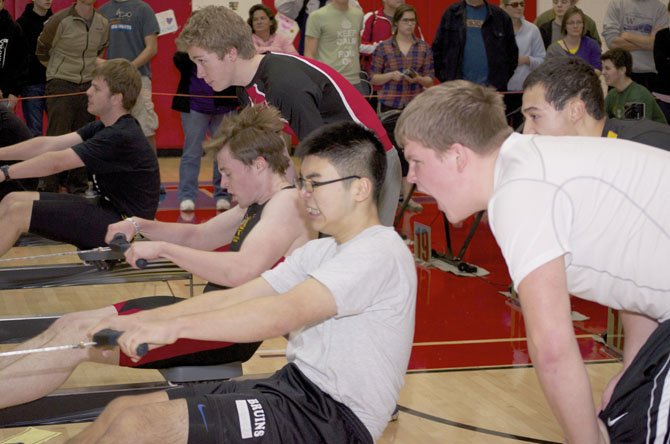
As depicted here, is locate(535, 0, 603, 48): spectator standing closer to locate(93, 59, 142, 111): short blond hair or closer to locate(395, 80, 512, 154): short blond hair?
locate(93, 59, 142, 111): short blond hair

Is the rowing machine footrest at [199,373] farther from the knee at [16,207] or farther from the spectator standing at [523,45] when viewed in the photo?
the spectator standing at [523,45]

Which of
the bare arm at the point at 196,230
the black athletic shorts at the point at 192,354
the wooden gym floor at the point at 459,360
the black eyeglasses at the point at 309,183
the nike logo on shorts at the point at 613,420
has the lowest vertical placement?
the wooden gym floor at the point at 459,360

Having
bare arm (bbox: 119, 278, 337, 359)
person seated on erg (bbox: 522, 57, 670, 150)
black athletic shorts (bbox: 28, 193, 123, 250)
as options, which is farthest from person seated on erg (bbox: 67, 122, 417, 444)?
black athletic shorts (bbox: 28, 193, 123, 250)

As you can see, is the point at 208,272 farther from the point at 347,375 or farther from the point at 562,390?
the point at 562,390

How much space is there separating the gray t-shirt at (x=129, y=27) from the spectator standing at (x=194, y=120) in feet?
1.42

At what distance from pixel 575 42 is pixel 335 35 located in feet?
7.97

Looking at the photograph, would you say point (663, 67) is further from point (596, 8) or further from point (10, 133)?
point (10, 133)

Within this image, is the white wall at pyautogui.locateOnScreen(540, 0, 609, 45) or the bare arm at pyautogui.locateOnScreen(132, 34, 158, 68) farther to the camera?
the white wall at pyautogui.locateOnScreen(540, 0, 609, 45)

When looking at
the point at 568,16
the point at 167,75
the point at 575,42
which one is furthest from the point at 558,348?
the point at 167,75

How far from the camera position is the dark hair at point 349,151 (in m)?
2.68

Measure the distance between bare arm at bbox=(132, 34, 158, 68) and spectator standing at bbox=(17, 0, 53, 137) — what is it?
121cm

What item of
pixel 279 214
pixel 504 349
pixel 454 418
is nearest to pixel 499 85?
pixel 504 349

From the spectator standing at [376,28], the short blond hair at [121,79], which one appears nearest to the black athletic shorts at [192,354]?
the short blond hair at [121,79]

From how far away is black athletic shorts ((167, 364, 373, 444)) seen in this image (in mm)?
2471
